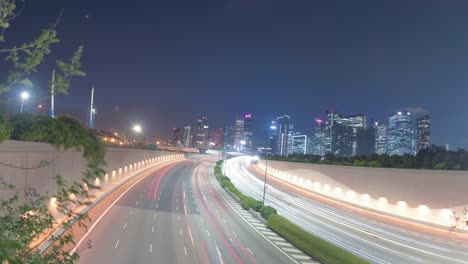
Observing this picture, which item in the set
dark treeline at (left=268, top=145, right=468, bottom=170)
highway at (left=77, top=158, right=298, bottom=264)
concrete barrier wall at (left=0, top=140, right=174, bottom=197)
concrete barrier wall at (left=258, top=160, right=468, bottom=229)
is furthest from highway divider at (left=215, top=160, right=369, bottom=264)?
dark treeline at (left=268, top=145, right=468, bottom=170)

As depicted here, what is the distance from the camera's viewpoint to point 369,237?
3900cm

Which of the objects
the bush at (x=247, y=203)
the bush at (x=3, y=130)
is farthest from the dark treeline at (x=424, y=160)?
the bush at (x=3, y=130)

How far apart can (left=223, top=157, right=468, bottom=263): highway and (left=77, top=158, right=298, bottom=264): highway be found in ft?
28.4

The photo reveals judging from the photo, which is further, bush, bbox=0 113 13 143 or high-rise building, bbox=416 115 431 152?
high-rise building, bbox=416 115 431 152

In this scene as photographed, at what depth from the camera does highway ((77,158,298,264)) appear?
28.3 m

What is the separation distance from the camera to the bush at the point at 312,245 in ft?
92.8

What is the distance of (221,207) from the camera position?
173 ft

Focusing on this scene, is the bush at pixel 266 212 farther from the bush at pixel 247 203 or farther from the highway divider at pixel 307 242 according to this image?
the bush at pixel 247 203

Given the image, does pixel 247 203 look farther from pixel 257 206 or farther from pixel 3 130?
pixel 3 130

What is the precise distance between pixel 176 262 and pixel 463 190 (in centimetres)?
3471

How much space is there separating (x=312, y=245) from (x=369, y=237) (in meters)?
10.7

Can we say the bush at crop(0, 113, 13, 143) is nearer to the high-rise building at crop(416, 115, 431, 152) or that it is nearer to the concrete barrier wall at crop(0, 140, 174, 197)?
the concrete barrier wall at crop(0, 140, 174, 197)

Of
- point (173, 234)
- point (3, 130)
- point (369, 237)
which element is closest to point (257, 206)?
point (369, 237)

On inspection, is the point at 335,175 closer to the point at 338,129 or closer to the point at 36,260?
the point at 36,260
